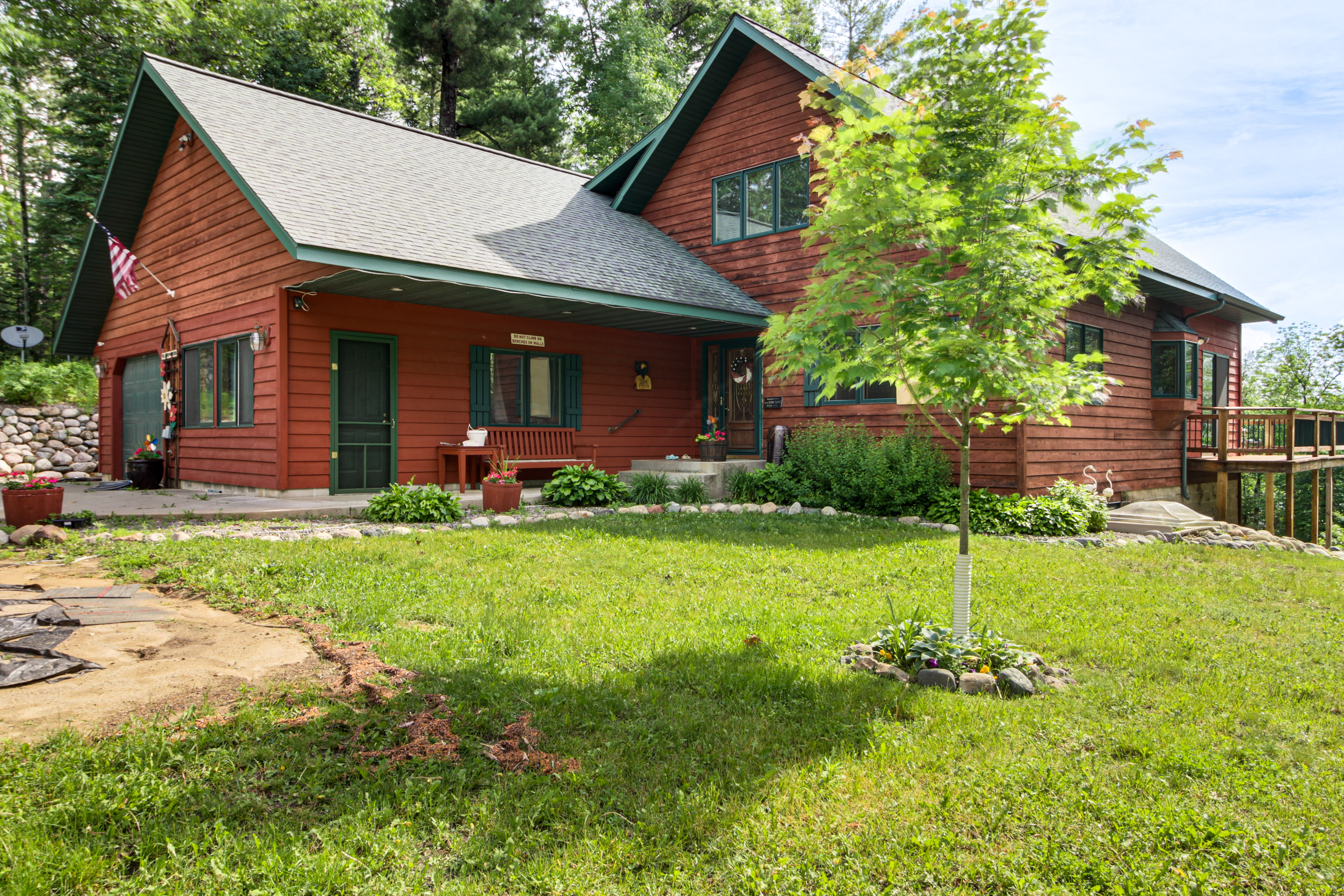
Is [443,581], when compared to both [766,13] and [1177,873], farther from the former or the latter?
[766,13]

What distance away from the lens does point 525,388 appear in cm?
1245

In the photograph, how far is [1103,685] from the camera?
3.71 m

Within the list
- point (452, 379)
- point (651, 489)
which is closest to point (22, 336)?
point (452, 379)

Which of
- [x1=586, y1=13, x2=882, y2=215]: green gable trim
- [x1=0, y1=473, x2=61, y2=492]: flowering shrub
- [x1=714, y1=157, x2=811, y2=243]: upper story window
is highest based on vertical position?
[x1=586, y1=13, x2=882, y2=215]: green gable trim

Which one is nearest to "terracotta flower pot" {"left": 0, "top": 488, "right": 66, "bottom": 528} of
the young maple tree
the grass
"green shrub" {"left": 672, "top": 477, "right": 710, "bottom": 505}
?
the grass

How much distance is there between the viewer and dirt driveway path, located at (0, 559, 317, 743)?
3.04 metres

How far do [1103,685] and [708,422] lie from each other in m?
9.91

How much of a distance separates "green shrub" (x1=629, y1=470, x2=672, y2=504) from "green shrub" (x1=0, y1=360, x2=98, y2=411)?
528 inches

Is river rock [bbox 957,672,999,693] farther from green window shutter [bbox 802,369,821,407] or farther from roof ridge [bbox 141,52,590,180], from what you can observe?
roof ridge [bbox 141,52,590,180]

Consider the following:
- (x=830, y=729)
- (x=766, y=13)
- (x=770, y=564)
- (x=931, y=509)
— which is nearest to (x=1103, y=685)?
(x=830, y=729)

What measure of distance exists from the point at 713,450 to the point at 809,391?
1.83m

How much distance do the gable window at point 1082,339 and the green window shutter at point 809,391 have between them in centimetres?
369

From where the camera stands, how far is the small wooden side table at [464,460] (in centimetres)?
1141

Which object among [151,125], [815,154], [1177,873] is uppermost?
[151,125]
